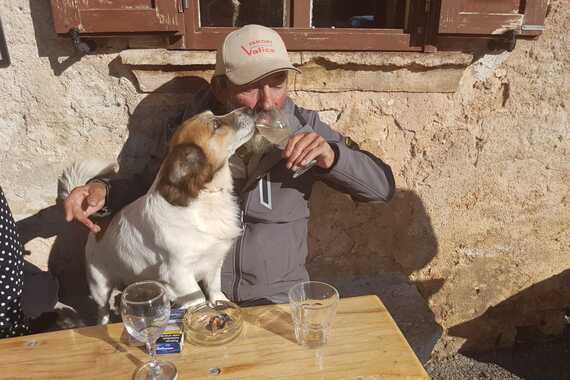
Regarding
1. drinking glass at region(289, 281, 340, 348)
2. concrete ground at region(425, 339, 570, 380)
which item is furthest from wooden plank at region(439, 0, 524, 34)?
concrete ground at region(425, 339, 570, 380)

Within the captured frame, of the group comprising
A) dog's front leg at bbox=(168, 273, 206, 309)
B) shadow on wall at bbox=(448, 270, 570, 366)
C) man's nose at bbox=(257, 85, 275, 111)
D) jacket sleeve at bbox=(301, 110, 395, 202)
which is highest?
man's nose at bbox=(257, 85, 275, 111)

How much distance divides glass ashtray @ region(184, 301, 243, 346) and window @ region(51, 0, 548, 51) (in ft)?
4.35

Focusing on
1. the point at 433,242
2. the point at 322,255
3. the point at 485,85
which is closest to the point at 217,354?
the point at 322,255

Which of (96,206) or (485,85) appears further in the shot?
(485,85)

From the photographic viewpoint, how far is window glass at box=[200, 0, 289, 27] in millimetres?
2383

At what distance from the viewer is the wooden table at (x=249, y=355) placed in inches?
46.5

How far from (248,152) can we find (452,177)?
1.23m

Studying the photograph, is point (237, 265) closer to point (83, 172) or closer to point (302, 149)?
point (302, 149)

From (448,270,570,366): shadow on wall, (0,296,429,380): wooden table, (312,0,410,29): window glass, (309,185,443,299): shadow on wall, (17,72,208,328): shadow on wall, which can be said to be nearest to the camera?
(0,296,429,380): wooden table

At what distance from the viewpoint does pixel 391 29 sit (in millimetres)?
2359

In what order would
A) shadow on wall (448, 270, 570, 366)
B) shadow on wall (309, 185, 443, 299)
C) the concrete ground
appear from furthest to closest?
1. shadow on wall (448, 270, 570, 366)
2. the concrete ground
3. shadow on wall (309, 185, 443, 299)

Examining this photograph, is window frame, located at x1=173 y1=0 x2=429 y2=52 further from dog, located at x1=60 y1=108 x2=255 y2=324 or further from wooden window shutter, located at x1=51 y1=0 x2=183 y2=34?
dog, located at x1=60 y1=108 x2=255 y2=324

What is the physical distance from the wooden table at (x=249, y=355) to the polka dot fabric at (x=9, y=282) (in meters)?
0.31

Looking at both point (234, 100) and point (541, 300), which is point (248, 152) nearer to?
point (234, 100)
